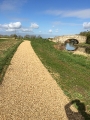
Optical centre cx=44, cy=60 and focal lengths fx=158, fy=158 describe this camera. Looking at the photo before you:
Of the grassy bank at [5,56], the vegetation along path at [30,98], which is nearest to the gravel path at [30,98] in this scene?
the vegetation along path at [30,98]

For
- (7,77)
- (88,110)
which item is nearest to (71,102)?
(88,110)

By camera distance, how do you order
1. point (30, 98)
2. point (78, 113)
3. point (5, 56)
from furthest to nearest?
point (5, 56), point (30, 98), point (78, 113)

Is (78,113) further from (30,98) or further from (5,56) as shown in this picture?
(5,56)

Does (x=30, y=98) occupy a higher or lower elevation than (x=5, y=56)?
lower

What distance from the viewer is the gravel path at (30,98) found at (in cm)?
629

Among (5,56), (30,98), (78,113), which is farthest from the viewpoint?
(5,56)

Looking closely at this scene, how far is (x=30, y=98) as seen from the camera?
7.52m

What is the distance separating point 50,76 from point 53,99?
3546mm

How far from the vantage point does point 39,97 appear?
7.68m

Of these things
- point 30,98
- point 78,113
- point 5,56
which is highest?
point 5,56

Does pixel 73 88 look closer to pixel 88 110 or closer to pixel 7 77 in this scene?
pixel 88 110

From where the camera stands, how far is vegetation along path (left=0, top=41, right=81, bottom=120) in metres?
6.29

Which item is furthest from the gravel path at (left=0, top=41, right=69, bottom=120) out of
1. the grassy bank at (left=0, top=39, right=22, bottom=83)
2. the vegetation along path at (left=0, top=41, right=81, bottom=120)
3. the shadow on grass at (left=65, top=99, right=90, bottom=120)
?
the grassy bank at (left=0, top=39, right=22, bottom=83)

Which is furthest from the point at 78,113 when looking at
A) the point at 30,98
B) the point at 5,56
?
the point at 5,56
